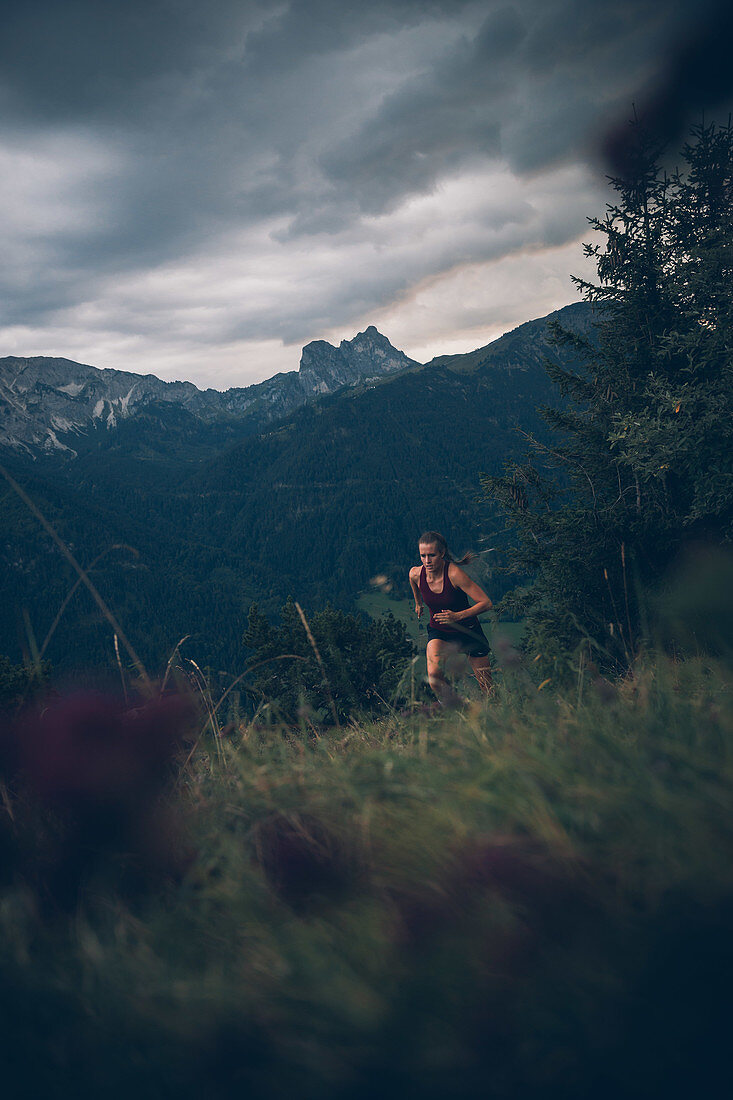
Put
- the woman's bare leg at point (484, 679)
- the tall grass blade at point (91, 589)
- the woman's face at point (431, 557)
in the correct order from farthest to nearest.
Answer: the woman's face at point (431, 557) < the woman's bare leg at point (484, 679) < the tall grass blade at point (91, 589)

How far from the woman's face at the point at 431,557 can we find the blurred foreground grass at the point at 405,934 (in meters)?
4.61

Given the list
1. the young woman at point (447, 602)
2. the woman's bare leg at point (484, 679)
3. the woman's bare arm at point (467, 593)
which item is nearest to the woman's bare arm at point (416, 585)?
the young woman at point (447, 602)

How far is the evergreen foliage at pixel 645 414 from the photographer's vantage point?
35.7 feet

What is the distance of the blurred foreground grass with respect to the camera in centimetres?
119

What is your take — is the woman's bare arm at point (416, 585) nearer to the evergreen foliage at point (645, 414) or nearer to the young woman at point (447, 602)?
the young woman at point (447, 602)

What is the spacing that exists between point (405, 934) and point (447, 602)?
17.3ft

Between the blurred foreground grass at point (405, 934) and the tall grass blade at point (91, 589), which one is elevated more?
the tall grass blade at point (91, 589)

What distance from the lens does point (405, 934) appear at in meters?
1.46

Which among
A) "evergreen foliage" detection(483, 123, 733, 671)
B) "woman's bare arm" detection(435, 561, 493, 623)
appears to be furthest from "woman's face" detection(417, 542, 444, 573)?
"evergreen foliage" detection(483, 123, 733, 671)

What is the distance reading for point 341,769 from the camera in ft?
8.32

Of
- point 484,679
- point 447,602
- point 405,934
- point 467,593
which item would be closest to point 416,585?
point 447,602

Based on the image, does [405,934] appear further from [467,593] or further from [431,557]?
[431,557]

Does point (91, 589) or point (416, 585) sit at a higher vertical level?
point (91, 589)

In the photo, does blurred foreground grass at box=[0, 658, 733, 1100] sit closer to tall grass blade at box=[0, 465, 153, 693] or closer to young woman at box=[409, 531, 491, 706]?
tall grass blade at box=[0, 465, 153, 693]
